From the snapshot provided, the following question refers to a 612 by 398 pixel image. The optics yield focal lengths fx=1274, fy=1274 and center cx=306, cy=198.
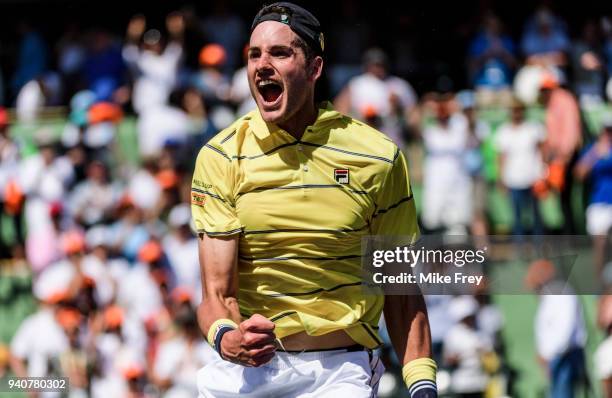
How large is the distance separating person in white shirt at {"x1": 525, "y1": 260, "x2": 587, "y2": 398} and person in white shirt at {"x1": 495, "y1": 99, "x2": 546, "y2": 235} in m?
1.27

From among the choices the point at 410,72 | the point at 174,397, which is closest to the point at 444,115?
the point at 410,72

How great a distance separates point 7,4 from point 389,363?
25.5 feet

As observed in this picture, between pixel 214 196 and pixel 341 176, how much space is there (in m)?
0.43

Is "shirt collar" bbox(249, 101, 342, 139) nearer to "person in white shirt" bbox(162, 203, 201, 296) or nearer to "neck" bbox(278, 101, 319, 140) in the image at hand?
"neck" bbox(278, 101, 319, 140)

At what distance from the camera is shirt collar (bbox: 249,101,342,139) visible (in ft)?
14.1

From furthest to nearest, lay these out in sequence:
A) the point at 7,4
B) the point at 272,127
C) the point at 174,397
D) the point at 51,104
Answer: the point at 7,4, the point at 51,104, the point at 174,397, the point at 272,127

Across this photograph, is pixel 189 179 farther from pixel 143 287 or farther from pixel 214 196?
pixel 214 196

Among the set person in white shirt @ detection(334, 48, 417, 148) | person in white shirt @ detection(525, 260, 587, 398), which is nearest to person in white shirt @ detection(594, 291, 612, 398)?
person in white shirt @ detection(525, 260, 587, 398)

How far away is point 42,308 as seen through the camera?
36.9 feet

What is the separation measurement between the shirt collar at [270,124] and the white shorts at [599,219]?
247 inches

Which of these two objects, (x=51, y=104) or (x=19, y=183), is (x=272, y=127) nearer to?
(x=19, y=183)

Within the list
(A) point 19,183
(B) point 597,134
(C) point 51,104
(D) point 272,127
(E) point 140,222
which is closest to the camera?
(D) point 272,127

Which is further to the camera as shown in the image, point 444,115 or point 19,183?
point 19,183

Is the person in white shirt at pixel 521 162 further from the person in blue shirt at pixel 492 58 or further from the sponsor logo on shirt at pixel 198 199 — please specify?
the sponsor logo on shirt at pixel 198 199
